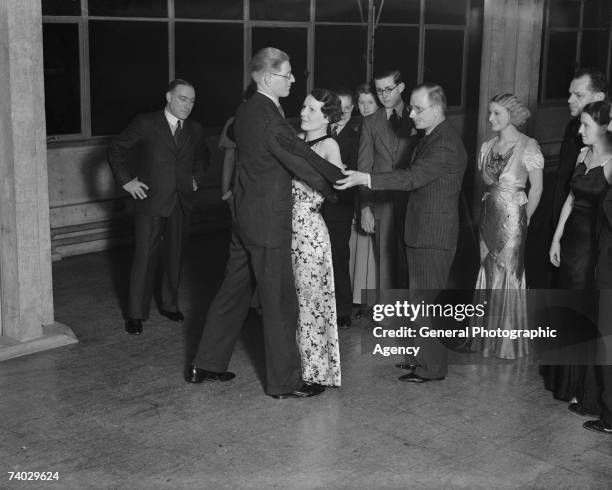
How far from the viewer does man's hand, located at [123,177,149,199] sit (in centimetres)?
664

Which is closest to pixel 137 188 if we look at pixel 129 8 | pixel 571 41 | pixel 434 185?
pixel 434 185

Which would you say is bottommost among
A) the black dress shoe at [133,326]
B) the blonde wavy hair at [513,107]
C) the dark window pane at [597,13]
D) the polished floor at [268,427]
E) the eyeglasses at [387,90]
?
the polished floor at [268,427]

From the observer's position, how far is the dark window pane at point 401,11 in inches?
529

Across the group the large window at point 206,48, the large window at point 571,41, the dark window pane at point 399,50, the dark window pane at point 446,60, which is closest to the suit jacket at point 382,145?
the large window at point 206,48

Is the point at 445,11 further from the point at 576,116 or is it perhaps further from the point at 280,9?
the point at 576,116

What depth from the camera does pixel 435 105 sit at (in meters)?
5.56

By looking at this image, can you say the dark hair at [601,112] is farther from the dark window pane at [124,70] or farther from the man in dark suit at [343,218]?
the dark window pane at [124,70]

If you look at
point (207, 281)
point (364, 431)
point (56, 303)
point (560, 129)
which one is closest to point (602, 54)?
point (560, 129)

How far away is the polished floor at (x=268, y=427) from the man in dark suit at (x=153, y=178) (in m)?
0.40

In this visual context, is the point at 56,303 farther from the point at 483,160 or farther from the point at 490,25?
the point at 490,25

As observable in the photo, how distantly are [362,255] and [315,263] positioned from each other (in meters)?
1.59

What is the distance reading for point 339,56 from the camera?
12789mm

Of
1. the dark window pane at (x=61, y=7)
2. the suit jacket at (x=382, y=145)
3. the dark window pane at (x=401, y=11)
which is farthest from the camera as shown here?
the dark window pane at (x=401, y=11)

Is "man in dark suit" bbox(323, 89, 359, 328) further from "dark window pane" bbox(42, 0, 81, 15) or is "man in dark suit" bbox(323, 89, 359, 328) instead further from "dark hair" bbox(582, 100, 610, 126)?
"dark window pane" bbox(42, 0, 81, 15)
